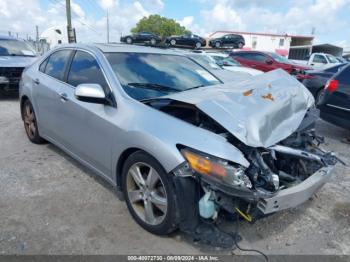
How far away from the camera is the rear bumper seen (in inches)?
91.9

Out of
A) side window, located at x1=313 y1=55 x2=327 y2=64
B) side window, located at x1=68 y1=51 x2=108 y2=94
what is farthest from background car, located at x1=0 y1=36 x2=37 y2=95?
side window, located at x1=313 y1=55 x2=327 y2=64

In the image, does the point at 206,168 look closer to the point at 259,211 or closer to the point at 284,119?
the point at 259,211

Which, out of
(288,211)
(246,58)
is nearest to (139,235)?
(288,211)

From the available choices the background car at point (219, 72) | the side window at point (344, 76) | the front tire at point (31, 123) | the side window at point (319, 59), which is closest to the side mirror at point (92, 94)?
the background car at point (219, 72)

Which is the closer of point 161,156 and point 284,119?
point 161,156

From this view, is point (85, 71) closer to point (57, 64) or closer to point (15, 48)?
point (57, 64)

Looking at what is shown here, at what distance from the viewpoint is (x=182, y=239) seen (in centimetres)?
279

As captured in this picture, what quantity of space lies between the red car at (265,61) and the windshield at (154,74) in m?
10.3

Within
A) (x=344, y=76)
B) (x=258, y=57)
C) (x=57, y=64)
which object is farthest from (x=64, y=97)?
(x=258, y=57)

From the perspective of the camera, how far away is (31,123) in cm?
495

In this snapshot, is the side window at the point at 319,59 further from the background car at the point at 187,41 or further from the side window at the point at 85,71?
the side window at the point at 85,71

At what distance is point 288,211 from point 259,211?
3.57 feet

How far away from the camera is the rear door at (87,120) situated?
3.11 meters

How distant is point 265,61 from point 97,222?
12481mm
